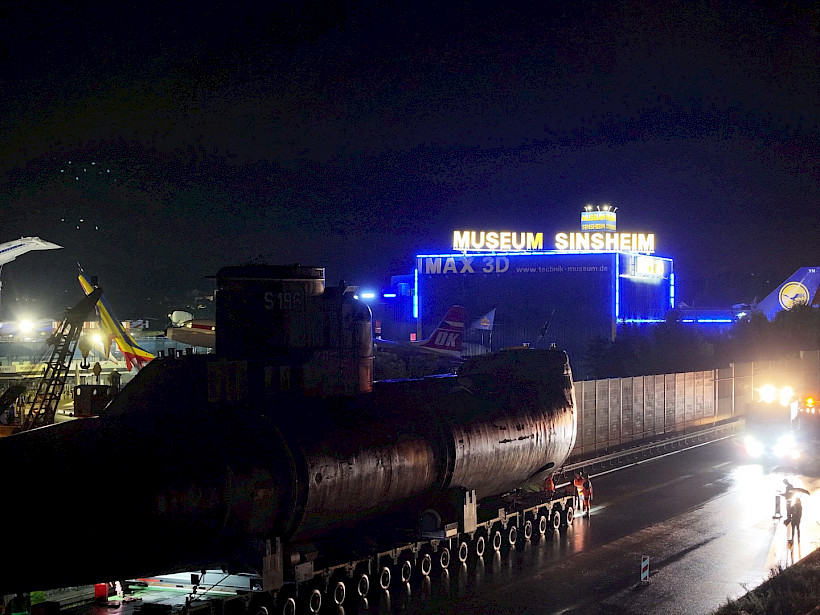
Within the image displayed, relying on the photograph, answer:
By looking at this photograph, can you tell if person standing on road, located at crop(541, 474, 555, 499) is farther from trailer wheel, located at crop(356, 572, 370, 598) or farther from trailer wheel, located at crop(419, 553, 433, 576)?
trailer wheel, located at crop(356, 572, 370, 598)

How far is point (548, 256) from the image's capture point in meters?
90.1

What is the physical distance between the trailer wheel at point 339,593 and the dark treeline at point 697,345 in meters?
58.0

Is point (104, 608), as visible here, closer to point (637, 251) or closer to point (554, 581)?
point (554, 581)

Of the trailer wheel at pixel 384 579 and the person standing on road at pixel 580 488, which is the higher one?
the person standing on road at pixel 580 488

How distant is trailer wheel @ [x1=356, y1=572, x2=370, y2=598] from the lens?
18.7m

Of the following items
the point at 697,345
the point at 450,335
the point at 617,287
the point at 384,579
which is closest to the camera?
the point at 384,579

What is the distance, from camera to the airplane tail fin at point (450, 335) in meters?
Result: 65.6

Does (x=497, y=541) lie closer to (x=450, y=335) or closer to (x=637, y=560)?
(x=637, y=560)

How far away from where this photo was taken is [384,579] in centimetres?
1955

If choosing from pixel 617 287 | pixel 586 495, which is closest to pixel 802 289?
→ pixel 617 287

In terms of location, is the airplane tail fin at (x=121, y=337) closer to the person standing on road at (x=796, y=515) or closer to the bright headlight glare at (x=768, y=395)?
the bright headlight glare at (x=768, y=395)

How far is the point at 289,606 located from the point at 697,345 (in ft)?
222

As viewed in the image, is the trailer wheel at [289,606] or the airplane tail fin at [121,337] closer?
the trailer wheel at [289,606]

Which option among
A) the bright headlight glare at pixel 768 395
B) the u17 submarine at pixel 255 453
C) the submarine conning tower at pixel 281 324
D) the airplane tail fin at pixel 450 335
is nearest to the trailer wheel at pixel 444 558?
the u17 submarine at pixel 255 453
